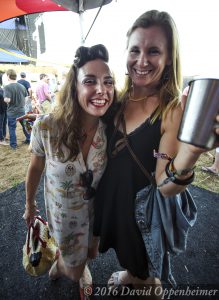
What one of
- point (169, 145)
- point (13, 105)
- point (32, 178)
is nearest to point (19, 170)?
point (13, 105)

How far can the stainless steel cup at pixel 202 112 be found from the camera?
665mm

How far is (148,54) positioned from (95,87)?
1.18 ft

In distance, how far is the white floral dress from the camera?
4.14ft

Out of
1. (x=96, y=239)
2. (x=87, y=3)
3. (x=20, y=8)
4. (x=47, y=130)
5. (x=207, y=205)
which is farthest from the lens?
(x=20, y=8)

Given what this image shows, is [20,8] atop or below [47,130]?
atop

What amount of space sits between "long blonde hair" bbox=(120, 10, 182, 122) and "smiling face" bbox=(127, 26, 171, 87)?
0.03m

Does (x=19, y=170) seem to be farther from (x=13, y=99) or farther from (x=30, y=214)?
(x=30, y=214)

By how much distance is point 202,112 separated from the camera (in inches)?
27.2

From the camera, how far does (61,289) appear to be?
1.92 m

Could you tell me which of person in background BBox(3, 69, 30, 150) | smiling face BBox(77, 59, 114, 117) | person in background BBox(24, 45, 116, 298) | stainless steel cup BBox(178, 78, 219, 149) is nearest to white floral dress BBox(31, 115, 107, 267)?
person in background BBox(24, 45, 116, 298)

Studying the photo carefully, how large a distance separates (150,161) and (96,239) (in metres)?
1.03

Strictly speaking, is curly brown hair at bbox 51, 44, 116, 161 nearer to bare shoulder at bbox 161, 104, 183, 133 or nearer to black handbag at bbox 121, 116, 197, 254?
black handbag at bbox 121, 116, 197, 254

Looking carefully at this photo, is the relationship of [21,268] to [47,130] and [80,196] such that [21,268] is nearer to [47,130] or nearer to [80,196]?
[80,196]

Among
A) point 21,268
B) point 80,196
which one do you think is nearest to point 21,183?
point 21,268
